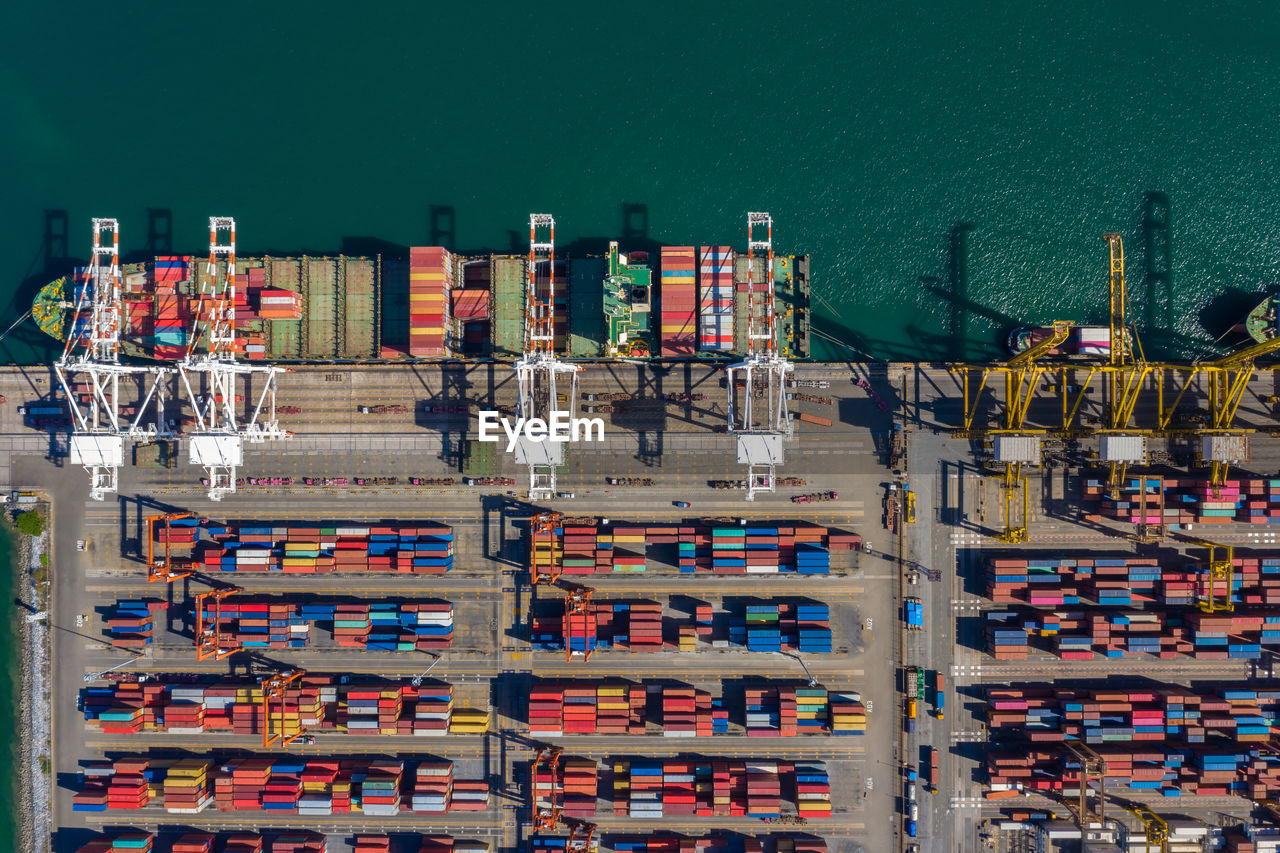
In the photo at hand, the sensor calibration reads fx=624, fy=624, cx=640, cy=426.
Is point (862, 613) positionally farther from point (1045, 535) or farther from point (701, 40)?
point (701, 40)

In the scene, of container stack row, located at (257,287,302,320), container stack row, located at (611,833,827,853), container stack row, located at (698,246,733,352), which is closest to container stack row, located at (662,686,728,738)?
container stack row, located at (611,833,827,853)

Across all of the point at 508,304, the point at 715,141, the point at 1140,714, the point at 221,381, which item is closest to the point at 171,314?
the point at 221,381

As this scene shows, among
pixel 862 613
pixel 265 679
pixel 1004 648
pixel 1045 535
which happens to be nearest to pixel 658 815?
pixel 862 613

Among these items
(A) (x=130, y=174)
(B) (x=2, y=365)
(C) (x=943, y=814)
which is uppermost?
(A) (x=130, y=174)

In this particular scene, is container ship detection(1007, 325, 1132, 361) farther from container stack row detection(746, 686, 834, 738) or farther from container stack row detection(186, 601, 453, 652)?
container stack row detection(186, 601, 453, 652)

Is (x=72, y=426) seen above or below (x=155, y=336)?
below

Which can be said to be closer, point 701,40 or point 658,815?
point 658,815

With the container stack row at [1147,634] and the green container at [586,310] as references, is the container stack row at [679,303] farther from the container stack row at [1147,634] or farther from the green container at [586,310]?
the container stack row at [1147,634]

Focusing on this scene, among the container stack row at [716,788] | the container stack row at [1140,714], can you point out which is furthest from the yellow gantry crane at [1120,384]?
the container stack row at [716,788]
